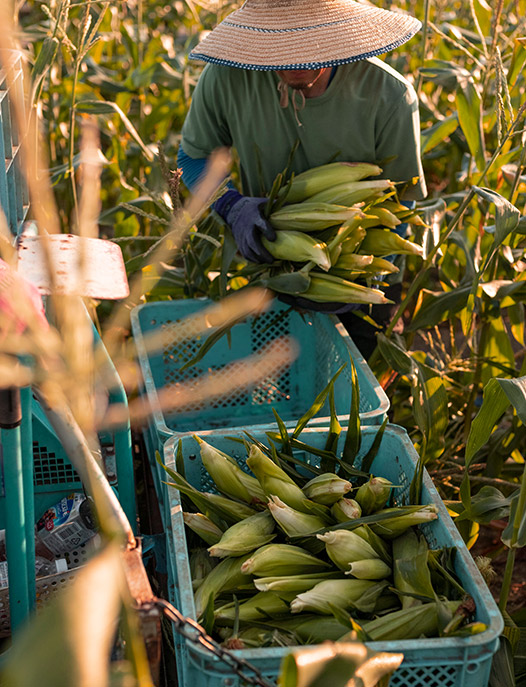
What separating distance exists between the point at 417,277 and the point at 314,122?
0.48 metres

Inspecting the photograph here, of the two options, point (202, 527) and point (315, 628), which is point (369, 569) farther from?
point (202, 527)

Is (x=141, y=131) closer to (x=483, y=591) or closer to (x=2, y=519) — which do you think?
(x=2, y=519)

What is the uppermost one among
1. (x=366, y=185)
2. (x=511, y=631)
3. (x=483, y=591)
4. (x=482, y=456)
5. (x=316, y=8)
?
(x=316, y=8)

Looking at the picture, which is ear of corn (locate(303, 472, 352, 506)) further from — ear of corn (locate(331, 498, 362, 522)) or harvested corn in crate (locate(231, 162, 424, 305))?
harvested corn in crate (locate(231, 162, 424, 305))

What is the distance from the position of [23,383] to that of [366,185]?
4.04 feet

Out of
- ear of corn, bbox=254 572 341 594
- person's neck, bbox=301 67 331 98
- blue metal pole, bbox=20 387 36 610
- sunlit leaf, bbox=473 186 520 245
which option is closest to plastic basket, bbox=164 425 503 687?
ear of corn, bbox=254 572 341 594

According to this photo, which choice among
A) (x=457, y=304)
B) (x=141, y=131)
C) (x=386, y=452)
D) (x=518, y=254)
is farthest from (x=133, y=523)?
(x=141, y=131)

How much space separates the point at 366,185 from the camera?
1.86 metres

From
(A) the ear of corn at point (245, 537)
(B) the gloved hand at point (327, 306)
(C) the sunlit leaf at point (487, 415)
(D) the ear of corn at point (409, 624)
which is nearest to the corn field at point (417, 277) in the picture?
(C) the sunlit leaf at point (487, 415)

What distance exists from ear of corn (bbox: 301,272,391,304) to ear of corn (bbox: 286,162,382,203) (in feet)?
0.79

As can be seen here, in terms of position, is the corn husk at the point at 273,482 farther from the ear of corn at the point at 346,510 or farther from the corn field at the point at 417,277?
the corn field at the point at 417,277

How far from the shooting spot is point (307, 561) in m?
1.31

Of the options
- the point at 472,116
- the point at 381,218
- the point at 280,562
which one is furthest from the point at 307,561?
the point at 472,116

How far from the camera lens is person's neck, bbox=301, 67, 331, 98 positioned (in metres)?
1.87
